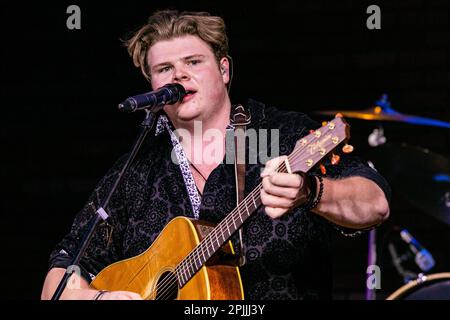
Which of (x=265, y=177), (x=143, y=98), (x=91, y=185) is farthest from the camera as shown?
(x=91, y=185)

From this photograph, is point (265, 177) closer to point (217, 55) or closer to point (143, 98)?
point (143, 98)

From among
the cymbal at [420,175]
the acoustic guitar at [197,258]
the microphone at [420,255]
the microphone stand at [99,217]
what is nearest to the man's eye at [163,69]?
the microphone stand at [99,217]

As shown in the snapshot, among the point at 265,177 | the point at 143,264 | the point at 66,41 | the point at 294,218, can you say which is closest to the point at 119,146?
the point at 66,41

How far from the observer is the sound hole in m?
2.90

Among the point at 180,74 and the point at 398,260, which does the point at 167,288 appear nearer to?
the point at 180,74

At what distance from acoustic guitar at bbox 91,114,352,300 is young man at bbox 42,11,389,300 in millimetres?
119

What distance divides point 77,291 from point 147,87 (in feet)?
4.80

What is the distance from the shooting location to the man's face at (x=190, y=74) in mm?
3172

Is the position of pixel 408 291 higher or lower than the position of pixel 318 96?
lower

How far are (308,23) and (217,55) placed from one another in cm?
85

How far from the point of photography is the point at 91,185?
4.30m

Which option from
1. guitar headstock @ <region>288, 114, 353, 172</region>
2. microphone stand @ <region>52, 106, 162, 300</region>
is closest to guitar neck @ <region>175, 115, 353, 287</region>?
guitar headstock @ <region>288, 114, 353, 172</region>

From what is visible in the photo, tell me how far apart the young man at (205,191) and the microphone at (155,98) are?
219 mm

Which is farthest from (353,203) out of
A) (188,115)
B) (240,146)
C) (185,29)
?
(185,29)
